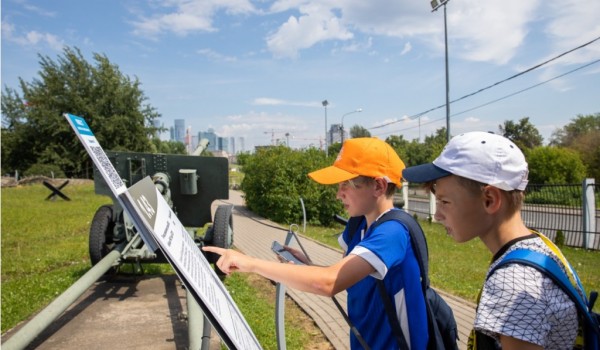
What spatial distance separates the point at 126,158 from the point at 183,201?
106 cm

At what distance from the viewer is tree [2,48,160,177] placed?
121ft

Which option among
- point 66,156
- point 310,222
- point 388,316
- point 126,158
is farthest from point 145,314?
point 66,156

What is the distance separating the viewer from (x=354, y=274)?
1410 millimetres

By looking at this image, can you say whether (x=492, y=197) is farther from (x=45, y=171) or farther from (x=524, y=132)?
(x=524, y=132)

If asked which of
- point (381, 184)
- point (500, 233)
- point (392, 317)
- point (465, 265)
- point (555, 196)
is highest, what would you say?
point (381, 184)

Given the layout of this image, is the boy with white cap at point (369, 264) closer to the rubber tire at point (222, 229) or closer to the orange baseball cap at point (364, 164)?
the orange baseball cap at point (364, 164)

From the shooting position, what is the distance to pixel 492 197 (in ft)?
3.91

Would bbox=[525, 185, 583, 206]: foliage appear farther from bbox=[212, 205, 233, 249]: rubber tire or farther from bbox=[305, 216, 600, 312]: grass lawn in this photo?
bbox=[212, 205, 233, 249]: rubber tire

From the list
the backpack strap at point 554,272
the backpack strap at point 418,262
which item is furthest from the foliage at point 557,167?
the backpack strap at point 554,272

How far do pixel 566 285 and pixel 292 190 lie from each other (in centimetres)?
1458

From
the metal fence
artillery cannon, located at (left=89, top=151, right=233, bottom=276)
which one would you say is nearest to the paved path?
artillery cannon, located at (left=89, top=151, right=233, bottom=276)

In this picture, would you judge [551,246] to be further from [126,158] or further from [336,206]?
[336,206]

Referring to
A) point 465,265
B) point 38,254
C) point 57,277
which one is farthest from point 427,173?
point 38,254

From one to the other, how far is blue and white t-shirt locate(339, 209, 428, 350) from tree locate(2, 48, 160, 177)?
3855 cm
